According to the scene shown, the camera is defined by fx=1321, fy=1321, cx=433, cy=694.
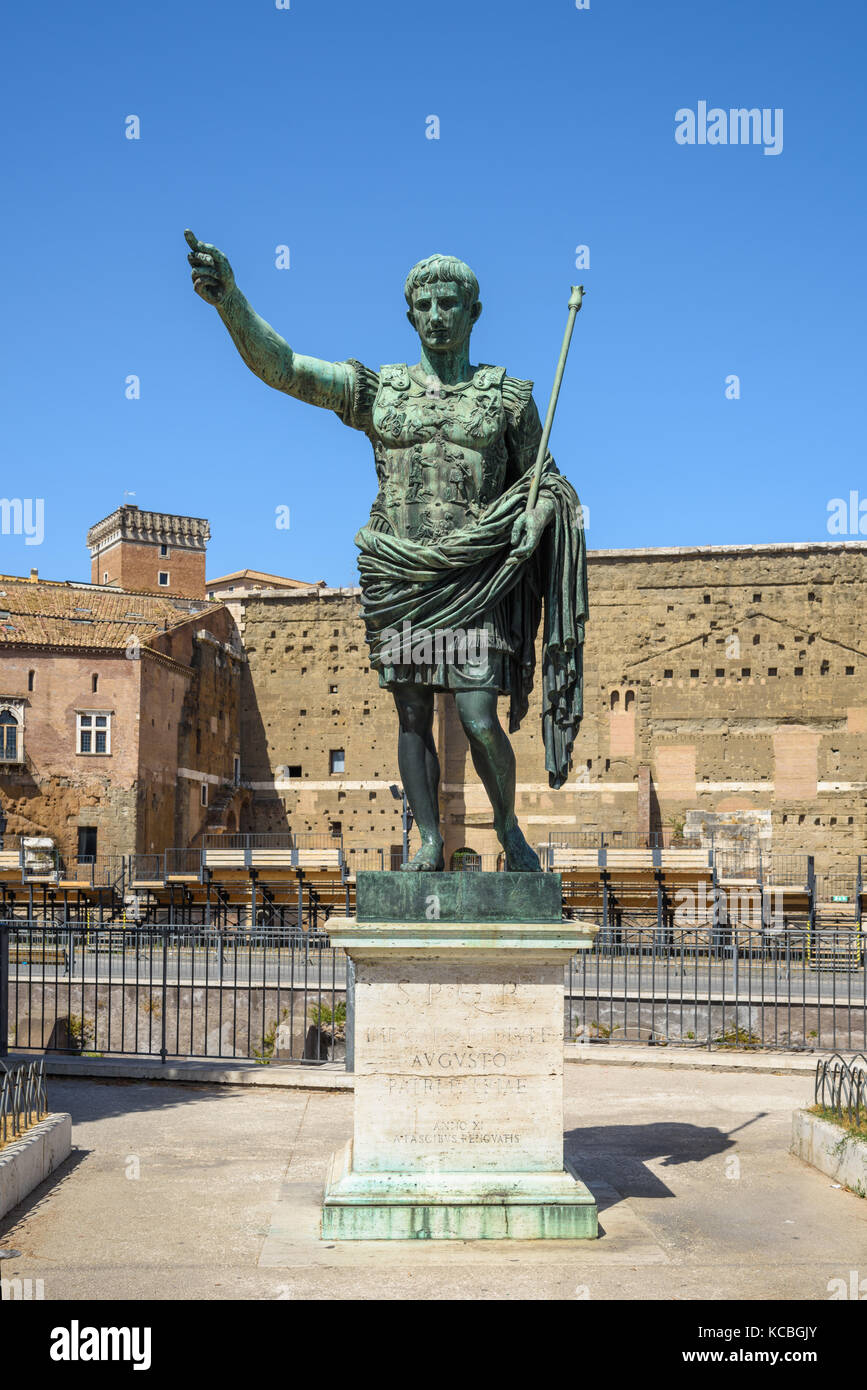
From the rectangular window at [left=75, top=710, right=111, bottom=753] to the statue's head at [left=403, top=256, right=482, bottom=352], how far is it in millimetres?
27130

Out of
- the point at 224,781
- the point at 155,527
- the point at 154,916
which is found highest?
the point at 155,527

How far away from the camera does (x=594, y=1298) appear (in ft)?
14.7

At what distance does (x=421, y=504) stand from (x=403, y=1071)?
238cm

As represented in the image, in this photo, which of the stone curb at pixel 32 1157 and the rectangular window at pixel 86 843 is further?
the rectangular window at pixel 86 843

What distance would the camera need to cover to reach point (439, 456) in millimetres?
5758

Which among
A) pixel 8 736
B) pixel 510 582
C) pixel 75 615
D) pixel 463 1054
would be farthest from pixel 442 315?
pixel 75 615

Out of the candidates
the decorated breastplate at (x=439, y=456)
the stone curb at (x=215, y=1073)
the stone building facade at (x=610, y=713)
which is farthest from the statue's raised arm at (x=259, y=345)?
the stone building facade at (x=610, y=713)

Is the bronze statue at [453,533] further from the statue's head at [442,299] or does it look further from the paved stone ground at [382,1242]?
the paved stone ground at [382,1242]

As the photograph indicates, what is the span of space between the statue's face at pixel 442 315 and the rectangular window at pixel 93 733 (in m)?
27.1

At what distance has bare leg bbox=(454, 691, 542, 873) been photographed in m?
5.66

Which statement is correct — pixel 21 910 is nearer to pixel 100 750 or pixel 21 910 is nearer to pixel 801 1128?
pixel 100 750

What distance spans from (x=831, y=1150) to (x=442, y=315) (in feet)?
14.9

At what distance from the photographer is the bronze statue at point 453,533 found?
5648mm

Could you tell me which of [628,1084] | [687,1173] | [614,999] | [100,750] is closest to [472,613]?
[687,1173]
